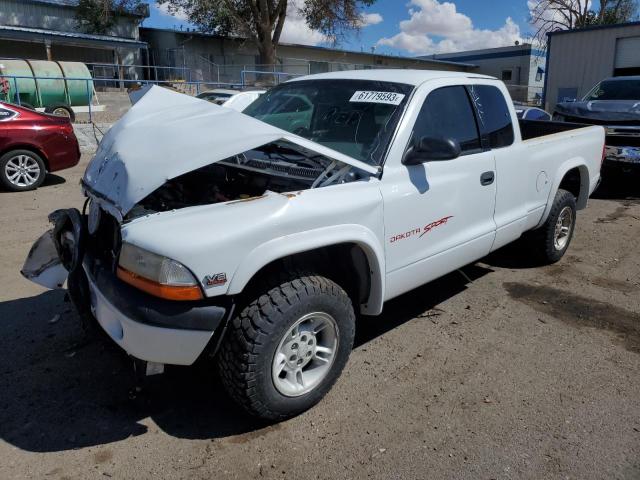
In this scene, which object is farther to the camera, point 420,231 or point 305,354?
point 420,231

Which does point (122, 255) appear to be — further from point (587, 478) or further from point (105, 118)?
point (105, 118)

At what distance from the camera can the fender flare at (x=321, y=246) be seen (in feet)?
8.37

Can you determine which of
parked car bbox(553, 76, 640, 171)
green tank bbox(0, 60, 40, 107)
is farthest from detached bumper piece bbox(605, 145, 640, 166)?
green tank bbox(0, 60, 40, 107)

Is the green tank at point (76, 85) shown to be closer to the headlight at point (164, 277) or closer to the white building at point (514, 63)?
the headlight at point (164, 277)

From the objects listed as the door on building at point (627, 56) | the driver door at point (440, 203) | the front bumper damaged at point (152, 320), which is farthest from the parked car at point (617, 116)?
the door on building at point (627, 56)

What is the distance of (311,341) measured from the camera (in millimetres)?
2988

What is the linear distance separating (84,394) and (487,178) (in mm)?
3136

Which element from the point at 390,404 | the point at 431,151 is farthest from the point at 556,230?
the point at 390,404

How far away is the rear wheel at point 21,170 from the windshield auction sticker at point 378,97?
6.95 m

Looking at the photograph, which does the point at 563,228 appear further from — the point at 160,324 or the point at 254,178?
the point at 160,324

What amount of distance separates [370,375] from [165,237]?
169 cm

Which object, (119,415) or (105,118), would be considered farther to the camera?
(105,118)

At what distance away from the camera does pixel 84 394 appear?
320cm

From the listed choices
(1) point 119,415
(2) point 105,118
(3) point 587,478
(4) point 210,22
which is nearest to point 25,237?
(1) point 119,415
